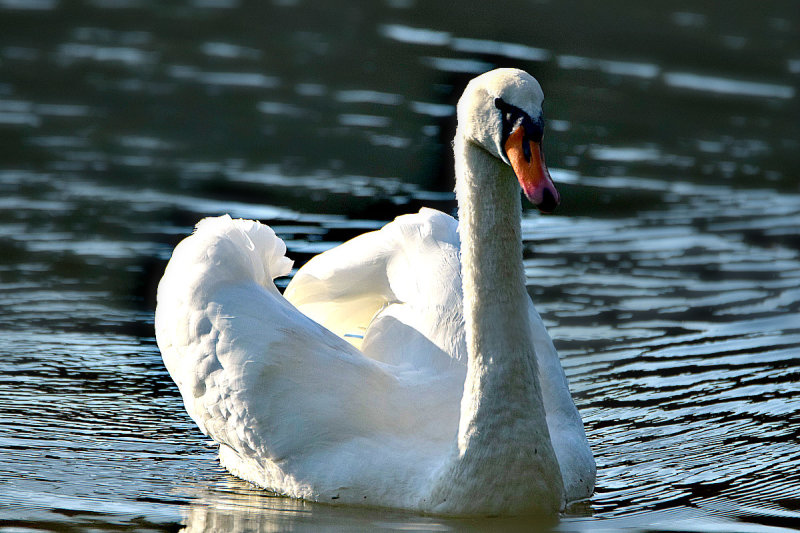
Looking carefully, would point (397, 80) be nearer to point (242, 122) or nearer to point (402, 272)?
point (242, 122)

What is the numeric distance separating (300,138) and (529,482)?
30.7 feet

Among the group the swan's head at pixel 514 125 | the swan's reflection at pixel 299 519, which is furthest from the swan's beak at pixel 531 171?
the swan's reflection at pixel 299 519

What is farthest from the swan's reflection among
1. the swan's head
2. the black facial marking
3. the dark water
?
the black facial marking

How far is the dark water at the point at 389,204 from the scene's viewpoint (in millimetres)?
7320

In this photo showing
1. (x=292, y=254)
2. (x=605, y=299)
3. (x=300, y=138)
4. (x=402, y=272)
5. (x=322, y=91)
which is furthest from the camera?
(x=322, y=91)

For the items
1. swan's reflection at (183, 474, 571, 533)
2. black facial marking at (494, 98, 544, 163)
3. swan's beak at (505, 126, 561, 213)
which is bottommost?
swan's reflection at (183, 474, 571, 533)

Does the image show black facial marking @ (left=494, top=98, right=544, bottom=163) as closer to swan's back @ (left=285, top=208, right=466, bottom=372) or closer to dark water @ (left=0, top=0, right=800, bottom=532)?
swan's back @ (left=285, top=208, right=466, bottom=372)

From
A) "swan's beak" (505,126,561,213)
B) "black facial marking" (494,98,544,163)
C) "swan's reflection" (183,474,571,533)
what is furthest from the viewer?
"swan's reflection" (183,474,571,533)

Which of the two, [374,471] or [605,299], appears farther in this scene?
[605,299]

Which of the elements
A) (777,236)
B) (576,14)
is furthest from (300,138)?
(576,14)

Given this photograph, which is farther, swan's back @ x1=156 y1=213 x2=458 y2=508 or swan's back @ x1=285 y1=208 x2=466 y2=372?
swan's back @ x1=285 y1=208 x2=466 y2=372

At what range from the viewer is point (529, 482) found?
6.36m

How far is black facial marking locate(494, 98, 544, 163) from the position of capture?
587 centimetres

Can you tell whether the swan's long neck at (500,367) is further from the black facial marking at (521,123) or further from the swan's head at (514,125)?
the black facial marking at (521,123)
